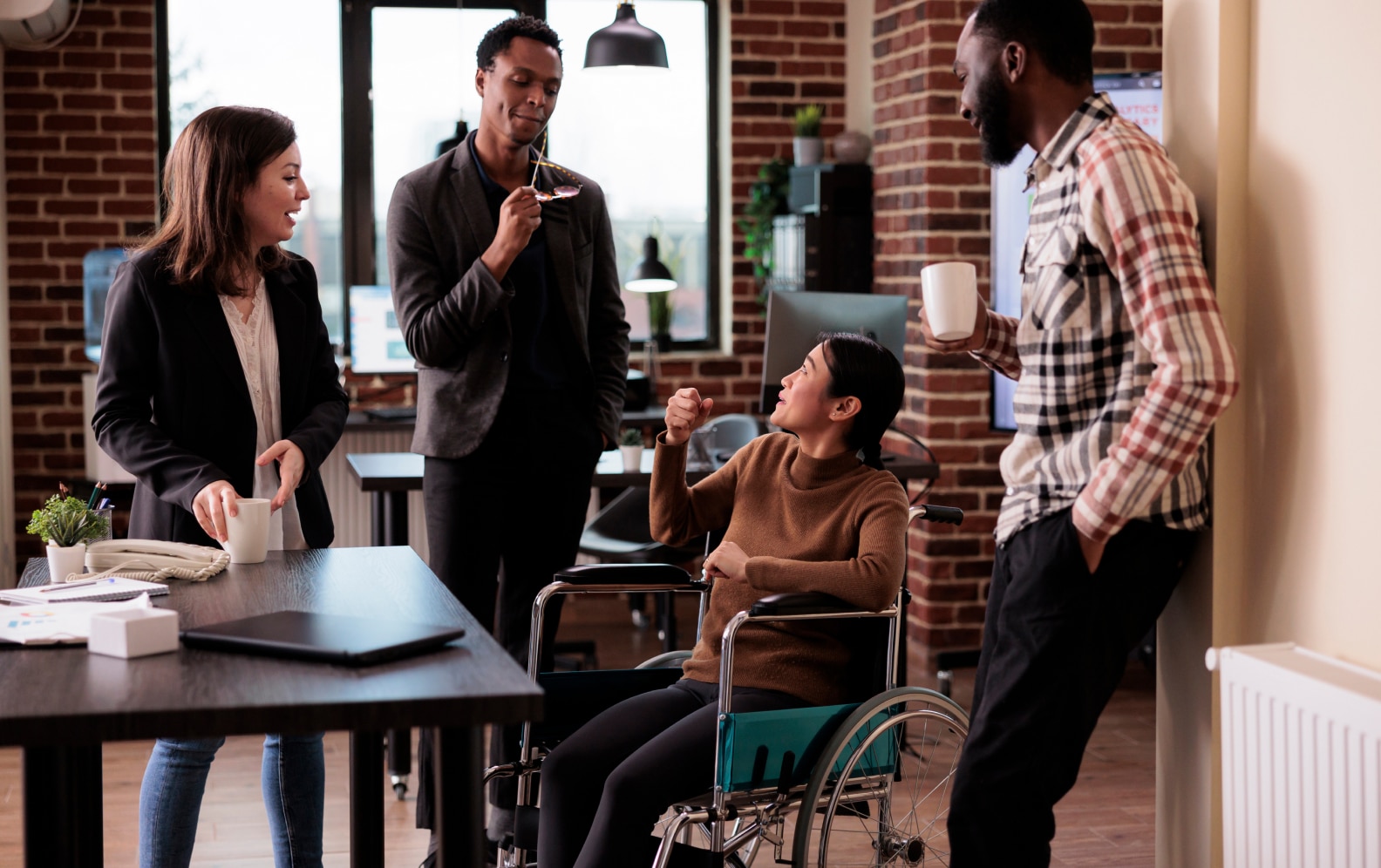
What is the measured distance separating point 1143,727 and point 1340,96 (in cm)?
266

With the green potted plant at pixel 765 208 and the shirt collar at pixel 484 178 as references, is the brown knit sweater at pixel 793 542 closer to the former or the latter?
the shirt collar at pixel 484 178

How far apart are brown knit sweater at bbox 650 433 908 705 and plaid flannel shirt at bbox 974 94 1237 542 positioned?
0.38 meters

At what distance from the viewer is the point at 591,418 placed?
288cm

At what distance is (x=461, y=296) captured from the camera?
106 inches

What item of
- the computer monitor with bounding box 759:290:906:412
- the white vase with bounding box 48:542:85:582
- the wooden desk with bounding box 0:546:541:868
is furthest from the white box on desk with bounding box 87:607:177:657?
the computer monitor with bounding box 759:290:906:412

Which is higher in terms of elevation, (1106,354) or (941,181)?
(941,181)

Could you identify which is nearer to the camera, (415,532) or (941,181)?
(941,181)

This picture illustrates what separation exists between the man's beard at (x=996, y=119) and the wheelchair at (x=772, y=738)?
73 cm

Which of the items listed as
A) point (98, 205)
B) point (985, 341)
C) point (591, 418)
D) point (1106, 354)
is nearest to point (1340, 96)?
point (1106, 354)

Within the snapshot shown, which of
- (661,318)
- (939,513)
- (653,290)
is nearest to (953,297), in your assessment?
(939,513)

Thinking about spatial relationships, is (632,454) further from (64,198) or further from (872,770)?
(64,198)

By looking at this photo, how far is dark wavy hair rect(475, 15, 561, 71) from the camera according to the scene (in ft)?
9.05

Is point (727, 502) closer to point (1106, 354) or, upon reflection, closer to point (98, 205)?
point (1106, 354)

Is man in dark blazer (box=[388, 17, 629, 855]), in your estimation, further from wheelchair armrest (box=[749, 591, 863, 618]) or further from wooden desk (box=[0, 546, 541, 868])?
wooden desk (box=[0, 546, 541, 868])
